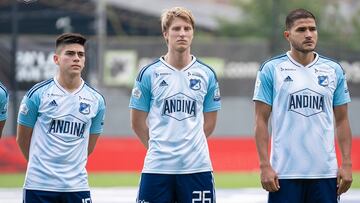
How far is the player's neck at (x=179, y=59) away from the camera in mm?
9344

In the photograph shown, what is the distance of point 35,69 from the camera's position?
24.6 m

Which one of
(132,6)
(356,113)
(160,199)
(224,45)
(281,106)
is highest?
(132,6)

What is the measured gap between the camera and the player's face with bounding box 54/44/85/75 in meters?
9.36

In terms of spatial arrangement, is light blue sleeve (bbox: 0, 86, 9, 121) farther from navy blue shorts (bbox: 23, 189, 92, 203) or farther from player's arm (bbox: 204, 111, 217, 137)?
player's arm (bbox: 204, 111, 217, 137)

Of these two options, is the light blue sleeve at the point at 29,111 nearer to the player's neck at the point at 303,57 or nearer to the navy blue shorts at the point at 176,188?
the navy blue shorts at the point at 176,188

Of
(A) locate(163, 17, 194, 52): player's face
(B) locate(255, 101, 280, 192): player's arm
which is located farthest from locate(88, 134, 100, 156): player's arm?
(B) locate(255, 101, 280, 192): player's arm

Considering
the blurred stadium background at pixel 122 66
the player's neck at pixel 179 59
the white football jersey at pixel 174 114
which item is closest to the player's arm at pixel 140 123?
the white football jersey at pixel 174 114

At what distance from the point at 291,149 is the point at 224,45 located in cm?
1854

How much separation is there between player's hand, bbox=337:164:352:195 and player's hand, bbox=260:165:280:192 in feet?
1.67

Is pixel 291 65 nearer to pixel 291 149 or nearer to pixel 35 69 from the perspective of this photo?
pixel 291 149

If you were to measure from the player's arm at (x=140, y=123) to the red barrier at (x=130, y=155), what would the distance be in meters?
13.3

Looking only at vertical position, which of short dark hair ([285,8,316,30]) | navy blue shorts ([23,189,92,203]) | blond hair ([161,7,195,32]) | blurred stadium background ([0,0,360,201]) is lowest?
navy blue shorts ([23,189,92,203])

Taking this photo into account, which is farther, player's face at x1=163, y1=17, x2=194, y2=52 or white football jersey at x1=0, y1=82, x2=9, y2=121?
white football jersey at x1=0, y1=82, x2=9, y2=121

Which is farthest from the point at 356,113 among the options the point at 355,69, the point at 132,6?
the point at 132,6
